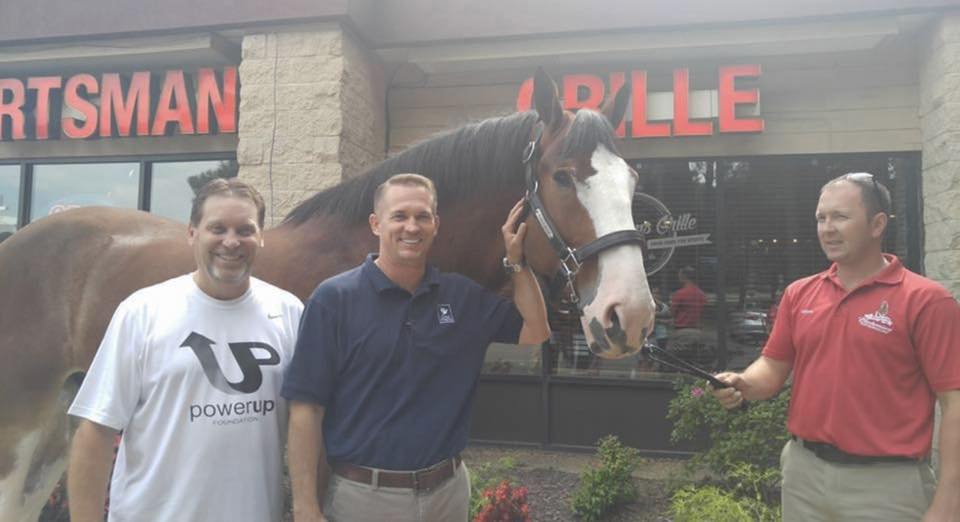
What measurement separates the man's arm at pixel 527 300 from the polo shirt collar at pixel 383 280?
0.95ft

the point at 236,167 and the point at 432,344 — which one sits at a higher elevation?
the point at 236,167

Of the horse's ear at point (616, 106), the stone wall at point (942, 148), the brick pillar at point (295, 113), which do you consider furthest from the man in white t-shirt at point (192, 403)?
the stone wall at point (942, 148)

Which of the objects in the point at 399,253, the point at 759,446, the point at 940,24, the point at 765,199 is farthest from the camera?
the point at 765,199

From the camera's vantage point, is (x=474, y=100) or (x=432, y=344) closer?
(x=432, y=344)

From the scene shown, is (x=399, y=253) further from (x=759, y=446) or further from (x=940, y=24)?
(x=940, y=24)

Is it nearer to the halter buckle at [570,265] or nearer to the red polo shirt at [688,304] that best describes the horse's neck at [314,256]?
the halter buckle at [570,265]

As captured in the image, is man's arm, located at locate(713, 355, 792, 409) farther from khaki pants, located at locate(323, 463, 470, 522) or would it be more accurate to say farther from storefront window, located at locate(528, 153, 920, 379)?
storefront window, located at locate(528, 153, 920, 379)

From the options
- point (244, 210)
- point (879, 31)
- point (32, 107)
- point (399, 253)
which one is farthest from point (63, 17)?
point (879, 31)

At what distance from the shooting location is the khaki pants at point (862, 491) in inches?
79.5

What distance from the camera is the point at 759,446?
440 centimetres

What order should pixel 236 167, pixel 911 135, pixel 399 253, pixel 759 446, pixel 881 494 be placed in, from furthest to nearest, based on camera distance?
pixel 236 167, pixel 911 135, pixel 759 446, pixel 881 494, pixel 399 253

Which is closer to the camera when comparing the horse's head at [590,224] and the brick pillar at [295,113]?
the horse's head at [590,224]

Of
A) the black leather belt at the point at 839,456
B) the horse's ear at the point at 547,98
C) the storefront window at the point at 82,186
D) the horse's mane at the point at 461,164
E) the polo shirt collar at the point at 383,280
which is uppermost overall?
the storefront window at the point at 82,186

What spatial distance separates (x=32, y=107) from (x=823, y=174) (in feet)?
27.0
